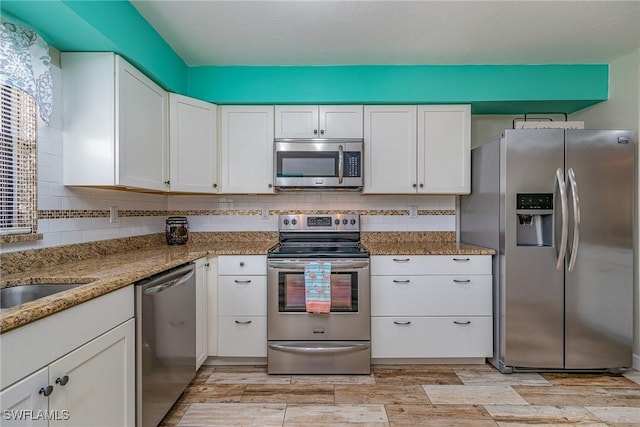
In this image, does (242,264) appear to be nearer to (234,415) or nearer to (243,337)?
(243,337)

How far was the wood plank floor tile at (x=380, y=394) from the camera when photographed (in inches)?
81.3

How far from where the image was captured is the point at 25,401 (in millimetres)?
953

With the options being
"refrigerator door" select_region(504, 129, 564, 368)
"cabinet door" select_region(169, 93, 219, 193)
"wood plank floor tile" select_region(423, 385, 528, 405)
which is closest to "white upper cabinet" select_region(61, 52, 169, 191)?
"cabinet door" select_region(169, 93, 219, 193)

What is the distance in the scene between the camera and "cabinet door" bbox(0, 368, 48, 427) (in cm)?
89

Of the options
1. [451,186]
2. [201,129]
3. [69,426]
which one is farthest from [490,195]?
A: [69,426]

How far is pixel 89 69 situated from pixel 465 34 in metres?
2.33

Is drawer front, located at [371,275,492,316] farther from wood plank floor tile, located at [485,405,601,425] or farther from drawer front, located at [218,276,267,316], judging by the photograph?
drawer front, located at [218,276,267,316]

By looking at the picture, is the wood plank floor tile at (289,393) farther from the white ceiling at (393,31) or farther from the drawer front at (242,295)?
the white ceiling at (393,31)

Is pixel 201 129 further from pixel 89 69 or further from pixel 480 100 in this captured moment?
pixel 480 100

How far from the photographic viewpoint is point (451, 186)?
109 inches

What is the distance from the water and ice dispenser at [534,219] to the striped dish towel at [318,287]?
54.5 inches

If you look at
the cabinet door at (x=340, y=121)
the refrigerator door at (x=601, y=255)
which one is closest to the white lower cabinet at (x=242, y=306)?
the cabinet door at (x=340, y=121)

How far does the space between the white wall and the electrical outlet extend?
3740 millimetres

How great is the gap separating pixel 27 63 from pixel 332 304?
7.12 feet
